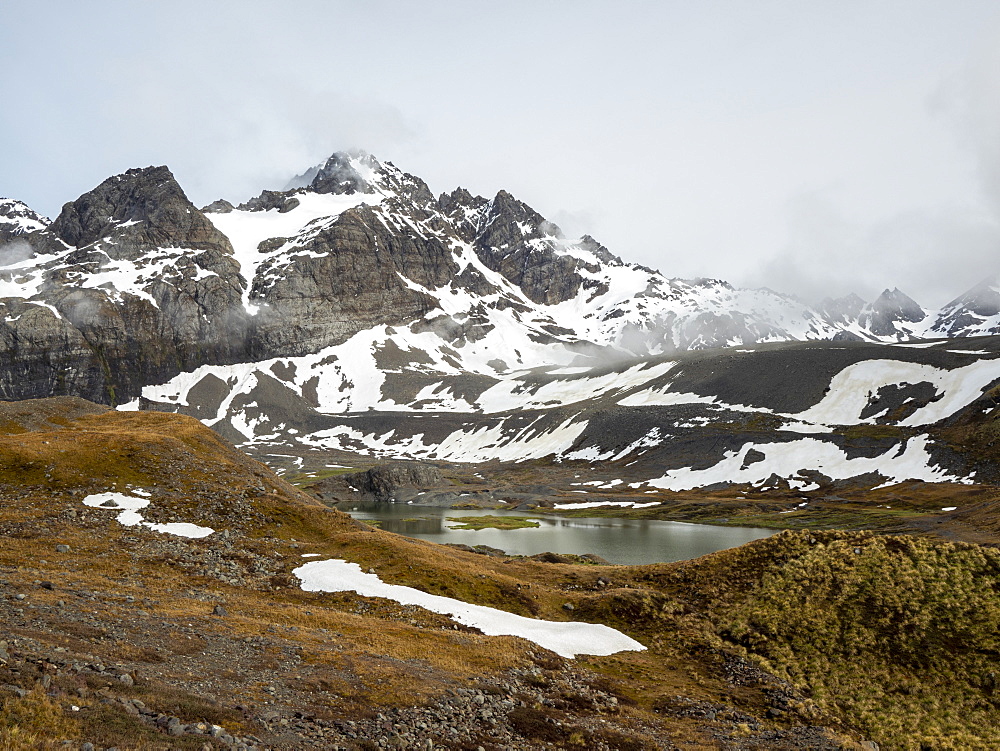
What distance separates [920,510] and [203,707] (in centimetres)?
11501

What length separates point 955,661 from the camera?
2859cm

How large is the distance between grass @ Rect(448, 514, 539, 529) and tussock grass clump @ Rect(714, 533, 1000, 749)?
2931 inches

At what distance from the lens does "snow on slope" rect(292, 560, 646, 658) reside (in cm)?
3306

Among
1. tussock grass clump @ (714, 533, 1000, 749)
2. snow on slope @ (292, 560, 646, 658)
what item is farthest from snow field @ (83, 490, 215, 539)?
tussock grass clump @ (714, 533, 1000, 749)

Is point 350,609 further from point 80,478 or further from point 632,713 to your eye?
point 80,478

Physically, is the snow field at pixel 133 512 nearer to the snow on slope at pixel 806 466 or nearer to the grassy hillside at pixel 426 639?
the grassy hillside at pixel 426 639

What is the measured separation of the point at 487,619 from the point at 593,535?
67.3 metres

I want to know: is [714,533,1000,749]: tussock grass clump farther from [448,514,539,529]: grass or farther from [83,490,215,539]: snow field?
[448,514,539,529]: grass

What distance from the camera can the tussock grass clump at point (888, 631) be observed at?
1025 inches

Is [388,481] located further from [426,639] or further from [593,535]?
[426,639]

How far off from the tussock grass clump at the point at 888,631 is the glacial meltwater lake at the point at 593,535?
127 ft

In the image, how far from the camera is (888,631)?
101 feet

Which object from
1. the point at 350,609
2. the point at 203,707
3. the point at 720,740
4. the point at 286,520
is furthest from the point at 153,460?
the point at 720,740

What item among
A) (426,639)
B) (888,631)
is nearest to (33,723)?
(426,639)
